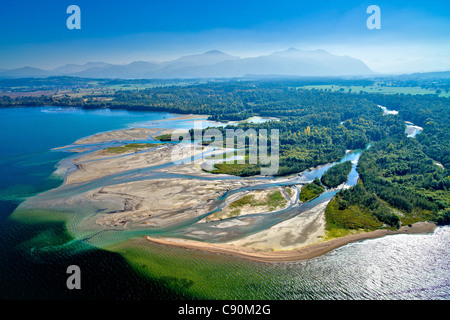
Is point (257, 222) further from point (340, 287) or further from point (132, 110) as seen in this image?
point (132, 110)

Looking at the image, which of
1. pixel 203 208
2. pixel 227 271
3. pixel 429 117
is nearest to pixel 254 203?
pixel 203 208

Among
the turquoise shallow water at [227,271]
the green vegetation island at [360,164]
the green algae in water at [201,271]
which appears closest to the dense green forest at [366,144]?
the green vegetation island at [360,164]

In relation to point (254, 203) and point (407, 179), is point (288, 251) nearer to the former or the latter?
point (254, 203)

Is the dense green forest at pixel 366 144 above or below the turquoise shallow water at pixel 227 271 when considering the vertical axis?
above

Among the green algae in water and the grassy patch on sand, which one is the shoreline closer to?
the green algae in water

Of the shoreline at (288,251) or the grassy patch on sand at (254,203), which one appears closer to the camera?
the shoreline at (288,251)

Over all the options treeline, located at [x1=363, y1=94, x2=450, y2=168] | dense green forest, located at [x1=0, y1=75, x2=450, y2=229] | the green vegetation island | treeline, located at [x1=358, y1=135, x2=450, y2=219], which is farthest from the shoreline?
treeline, located at [x1=363, y1=94, x2=450, y2=168]

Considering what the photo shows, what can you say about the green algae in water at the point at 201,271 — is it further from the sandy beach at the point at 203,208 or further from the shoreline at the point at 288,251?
the sandy beach at the point at 203,208
